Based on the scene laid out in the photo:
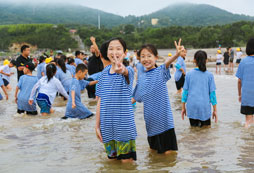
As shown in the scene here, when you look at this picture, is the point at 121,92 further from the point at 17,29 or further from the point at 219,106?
the point at 17,29

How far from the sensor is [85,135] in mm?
6027

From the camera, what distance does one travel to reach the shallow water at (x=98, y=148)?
4070 mm

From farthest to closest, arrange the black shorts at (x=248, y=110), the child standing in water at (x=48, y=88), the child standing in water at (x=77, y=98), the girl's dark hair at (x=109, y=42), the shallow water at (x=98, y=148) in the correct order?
the child standing in water at (x=48, y=88) → the child standing in water at (x=77, y=98) → the black shorts at (x=248, y=110) → the shallow water at (x=98, y=148) → the girl's dark hair at (x=109, y=42)

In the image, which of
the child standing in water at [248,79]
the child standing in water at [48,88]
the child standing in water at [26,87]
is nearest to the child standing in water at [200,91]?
the child standing in water at [248,79]

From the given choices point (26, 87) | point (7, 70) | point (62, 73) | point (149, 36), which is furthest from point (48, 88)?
point (149, 36)

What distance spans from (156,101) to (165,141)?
562 millimetres

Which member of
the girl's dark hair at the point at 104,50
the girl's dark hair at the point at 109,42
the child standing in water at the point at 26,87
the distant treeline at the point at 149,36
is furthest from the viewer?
the distant treeline at the point at 149,36

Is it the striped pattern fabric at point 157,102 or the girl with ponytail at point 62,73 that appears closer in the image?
the striped pattern fabric at point 157,102

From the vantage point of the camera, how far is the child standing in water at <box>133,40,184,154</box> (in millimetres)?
4129

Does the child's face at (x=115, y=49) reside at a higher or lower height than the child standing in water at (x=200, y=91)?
higher

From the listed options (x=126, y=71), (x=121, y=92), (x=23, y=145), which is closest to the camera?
(x=126, y=71)

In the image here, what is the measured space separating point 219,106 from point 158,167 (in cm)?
532

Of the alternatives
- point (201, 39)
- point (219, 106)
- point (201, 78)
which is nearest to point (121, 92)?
point (201, 78)

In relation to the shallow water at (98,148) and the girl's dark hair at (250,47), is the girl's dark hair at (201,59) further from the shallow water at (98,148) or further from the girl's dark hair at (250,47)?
the shallow water at (98,148)
